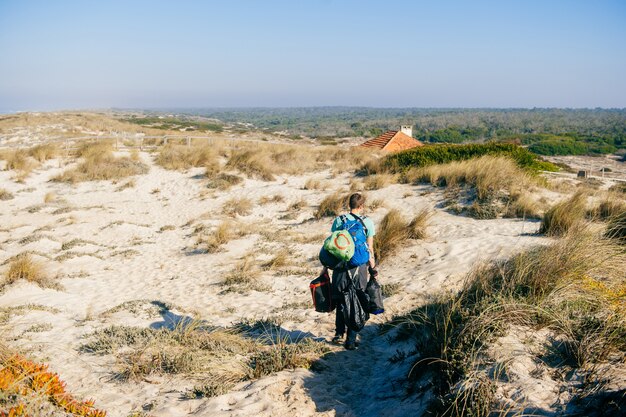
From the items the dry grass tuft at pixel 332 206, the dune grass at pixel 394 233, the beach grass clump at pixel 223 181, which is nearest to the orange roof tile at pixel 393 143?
the beach grass clump at pixel 223 181

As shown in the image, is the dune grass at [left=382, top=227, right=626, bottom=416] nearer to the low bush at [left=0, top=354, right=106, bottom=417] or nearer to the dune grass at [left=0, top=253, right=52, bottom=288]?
the low bush at [left=0, top=354, right=106, bottom=417]

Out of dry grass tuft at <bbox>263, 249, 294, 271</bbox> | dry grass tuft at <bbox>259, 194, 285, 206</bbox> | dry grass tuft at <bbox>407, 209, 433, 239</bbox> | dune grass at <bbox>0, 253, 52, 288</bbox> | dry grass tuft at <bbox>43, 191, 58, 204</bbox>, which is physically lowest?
dune grass at <bbox>0, 253, 52, 288</bbox>

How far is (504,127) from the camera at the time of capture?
116m

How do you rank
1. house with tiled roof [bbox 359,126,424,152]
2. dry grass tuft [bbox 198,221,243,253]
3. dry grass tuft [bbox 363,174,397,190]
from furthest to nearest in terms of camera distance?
house with tiled roof [bbox 359,126,424,152], dry grass tuft [bbox 363,174,397,190], dry grass tuft [bbox 198,221,243,253]

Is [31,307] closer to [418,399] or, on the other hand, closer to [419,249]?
[418,399]

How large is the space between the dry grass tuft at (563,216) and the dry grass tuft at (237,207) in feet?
29.2

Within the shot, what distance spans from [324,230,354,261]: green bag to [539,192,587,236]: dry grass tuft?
5.95 m

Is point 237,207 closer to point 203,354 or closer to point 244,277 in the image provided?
point 244,277

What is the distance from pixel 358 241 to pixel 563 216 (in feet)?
20.1

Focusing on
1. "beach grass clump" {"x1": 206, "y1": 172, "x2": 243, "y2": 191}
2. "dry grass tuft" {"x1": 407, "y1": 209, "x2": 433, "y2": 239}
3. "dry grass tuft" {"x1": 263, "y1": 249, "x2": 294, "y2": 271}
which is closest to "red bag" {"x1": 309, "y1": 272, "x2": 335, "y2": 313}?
"dry grass tuft" {"x1": 263, "y1": 249, "x2": 294, "y2": 271}

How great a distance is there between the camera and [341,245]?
4.70 metres

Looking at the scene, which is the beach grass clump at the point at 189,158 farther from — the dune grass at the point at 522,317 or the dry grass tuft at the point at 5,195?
the dune grass at the point at 522,317

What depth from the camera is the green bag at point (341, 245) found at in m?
4.69

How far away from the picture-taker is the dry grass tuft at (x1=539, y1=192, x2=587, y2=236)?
865 centimetres
